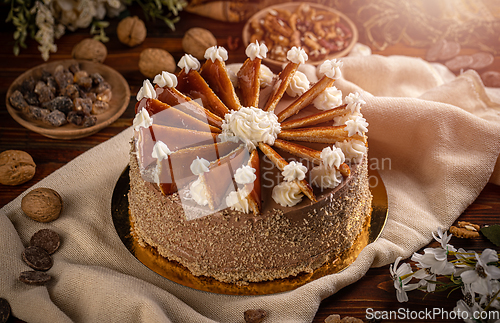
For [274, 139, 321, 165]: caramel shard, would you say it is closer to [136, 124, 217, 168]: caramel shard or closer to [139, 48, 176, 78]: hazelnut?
[136, 124, 217, 168]: caramel shard

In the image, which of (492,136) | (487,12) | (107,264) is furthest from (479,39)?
(107,264)

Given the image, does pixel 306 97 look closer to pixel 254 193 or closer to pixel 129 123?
pixel 254 193

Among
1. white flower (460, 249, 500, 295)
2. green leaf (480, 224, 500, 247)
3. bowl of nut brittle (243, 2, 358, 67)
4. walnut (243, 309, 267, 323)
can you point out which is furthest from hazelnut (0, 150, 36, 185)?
green leaf (480, 224, 500, 247)

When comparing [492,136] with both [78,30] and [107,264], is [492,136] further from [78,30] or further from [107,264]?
[78,30]

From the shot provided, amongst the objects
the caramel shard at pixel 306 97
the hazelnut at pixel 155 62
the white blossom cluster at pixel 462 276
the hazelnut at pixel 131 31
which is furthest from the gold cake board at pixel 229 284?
the hazelnut at pixel 131 31

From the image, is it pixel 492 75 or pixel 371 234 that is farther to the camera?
pixel 492 75

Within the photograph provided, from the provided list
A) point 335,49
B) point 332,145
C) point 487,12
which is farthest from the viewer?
point 487,12

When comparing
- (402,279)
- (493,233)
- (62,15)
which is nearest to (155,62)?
(62,15)
